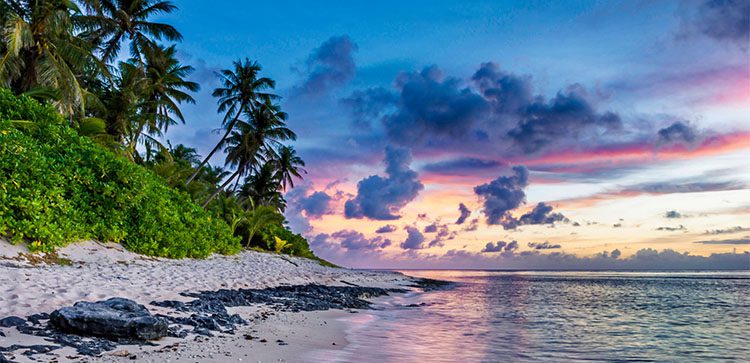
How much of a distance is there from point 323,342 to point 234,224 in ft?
84.6

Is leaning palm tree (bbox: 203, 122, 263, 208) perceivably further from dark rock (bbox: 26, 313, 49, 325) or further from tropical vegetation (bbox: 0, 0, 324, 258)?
dark rock (bbox: 26, 313, 49, 325)

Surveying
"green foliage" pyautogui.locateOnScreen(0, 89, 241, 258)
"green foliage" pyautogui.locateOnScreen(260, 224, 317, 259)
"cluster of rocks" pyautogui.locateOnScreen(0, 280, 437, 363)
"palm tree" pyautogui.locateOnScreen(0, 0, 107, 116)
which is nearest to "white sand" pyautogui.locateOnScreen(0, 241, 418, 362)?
"cluster of rocks" pyautogui.locateOnScreen(0, 280, 437, 363)

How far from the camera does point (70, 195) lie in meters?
15.3

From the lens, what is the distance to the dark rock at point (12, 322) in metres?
5.75

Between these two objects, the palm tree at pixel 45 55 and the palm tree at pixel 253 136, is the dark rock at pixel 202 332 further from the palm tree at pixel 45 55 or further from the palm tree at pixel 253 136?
the palm tree at pixel 253 136

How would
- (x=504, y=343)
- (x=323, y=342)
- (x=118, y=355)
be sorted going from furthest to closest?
1. (x=504, y=343)
2. (x=323, y=342)
3. (x=118, y=355)

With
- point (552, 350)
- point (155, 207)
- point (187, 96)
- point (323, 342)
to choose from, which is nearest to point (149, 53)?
point (187, 96)

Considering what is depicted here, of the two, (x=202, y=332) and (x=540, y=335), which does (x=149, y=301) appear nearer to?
(x=202, y=332)

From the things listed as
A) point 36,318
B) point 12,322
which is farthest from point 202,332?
A: point 12,322

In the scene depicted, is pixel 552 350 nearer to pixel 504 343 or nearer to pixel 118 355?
pixel 504 343

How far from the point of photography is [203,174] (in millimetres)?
46562

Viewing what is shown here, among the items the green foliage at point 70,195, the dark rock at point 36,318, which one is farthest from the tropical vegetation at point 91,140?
the dark rock at point 36,318

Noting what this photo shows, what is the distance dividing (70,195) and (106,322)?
11623mm

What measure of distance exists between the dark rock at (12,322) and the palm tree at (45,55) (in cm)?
1452
